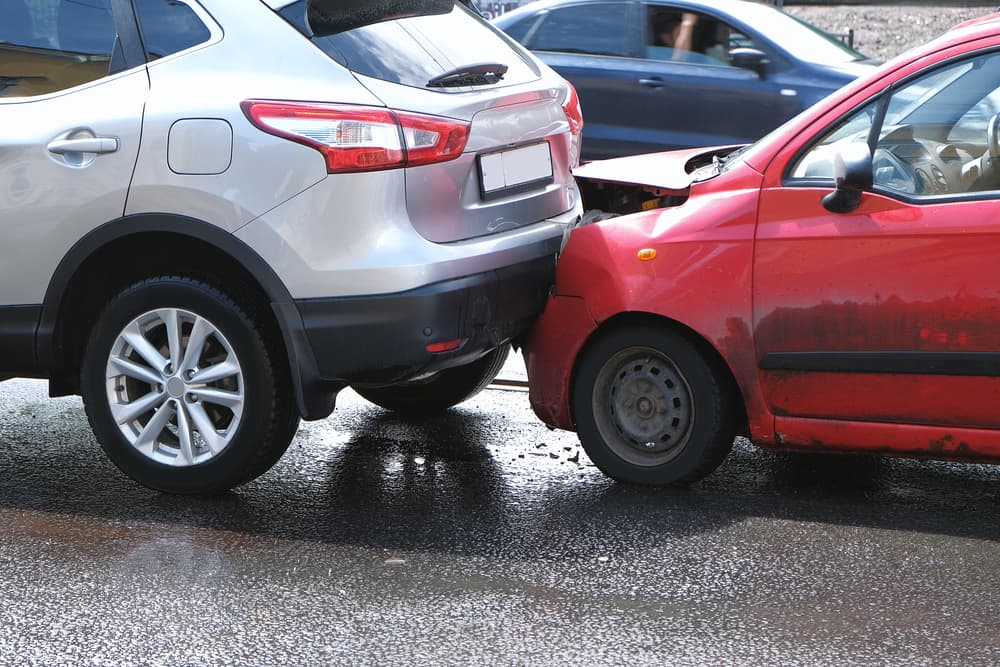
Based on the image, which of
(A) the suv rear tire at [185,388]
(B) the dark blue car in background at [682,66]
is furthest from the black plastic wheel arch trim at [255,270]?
(B) the dark blue car in background at [682,66]

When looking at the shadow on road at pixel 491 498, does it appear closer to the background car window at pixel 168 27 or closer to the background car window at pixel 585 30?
the background car window at pixel 168 27

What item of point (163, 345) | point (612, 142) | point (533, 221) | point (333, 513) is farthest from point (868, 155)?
point (612, 142)

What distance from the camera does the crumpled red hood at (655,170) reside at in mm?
5175

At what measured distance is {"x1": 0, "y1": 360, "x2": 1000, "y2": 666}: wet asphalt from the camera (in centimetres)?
376

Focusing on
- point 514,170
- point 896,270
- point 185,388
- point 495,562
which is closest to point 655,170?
point 514,170

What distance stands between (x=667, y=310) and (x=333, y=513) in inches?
A: 51.8

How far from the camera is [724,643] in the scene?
12.3ft

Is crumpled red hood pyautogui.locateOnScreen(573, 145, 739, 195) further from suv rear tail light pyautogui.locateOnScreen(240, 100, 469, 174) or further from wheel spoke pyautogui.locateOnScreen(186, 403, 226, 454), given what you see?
wheel spoke pyautogui.locateOnScreen(186, 403, 226, 454)

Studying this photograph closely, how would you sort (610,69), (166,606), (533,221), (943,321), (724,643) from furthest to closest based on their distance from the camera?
(610,69) < (533,221) < (943,321) < (166,606) < (724,643)

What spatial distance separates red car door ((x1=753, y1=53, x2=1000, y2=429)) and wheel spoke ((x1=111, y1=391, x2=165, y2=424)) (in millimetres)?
2059

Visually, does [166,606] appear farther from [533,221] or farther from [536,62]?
[536,62]

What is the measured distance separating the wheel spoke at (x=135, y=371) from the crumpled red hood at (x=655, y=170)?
175cm

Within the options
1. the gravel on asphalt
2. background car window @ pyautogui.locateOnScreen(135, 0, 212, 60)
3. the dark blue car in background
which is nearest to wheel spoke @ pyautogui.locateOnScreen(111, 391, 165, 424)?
background car window @ pyautogui.locateOnScreen(135, 0, 212, 60)

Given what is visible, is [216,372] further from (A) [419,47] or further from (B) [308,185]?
(A) [419,47]
